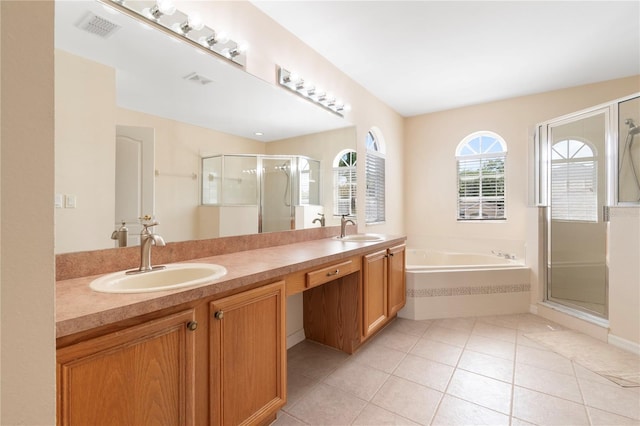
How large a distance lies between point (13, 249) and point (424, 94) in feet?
13.1

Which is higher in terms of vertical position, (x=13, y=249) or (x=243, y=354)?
(x=13, y=249)

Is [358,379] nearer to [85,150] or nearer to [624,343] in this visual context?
[85,150]

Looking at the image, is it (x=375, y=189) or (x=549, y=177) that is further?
(x=375, y=189)

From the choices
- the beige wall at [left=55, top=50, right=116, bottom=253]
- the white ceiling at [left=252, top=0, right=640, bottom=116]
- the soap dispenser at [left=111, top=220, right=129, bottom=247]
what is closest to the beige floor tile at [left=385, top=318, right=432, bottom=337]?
the soap dispenser at [left=111, top=220, right=129, bottom=247]

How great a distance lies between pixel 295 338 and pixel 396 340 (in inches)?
33.3

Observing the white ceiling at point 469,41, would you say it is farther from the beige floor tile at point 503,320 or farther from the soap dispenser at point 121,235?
the beige floor tile at point 503,320

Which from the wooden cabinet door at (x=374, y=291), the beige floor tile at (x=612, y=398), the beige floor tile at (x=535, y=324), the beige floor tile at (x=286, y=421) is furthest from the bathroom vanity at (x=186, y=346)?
the beige floor tile at (x=535, y=324)

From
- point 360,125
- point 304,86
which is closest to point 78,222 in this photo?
point 304,86

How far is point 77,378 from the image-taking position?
0.78 meters

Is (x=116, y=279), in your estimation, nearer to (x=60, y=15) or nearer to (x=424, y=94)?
(x=60, y=15)

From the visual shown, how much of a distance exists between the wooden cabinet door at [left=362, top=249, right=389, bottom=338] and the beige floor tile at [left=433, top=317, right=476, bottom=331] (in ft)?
2.32

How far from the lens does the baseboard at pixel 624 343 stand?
221 centimetres

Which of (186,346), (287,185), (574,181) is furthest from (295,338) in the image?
(574,181)

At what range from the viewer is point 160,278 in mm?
1313
